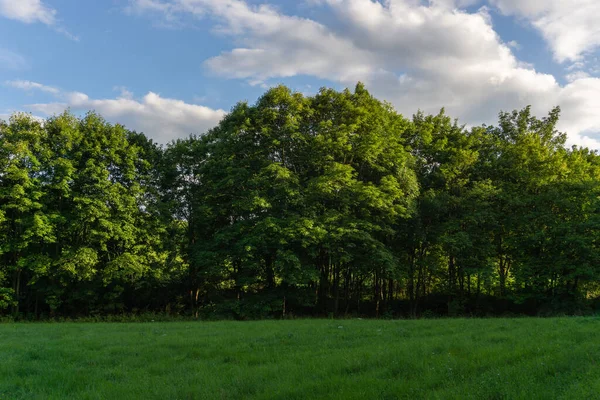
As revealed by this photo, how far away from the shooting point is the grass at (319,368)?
597 centimetres

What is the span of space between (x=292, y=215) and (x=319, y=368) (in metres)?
19.7

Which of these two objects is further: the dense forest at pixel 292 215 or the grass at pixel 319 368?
the dense forest at pixel 292 215

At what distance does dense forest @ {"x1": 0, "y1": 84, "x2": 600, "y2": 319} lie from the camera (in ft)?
91.7

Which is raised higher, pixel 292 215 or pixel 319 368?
pixel 292 215

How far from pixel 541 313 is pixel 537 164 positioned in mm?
11880

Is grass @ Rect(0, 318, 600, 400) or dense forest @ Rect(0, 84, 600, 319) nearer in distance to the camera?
grass @ Rect(0, 318, 600, 400)

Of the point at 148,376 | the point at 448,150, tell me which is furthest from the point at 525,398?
the point at 448,150

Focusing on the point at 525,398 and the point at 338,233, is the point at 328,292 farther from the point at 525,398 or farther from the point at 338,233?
the point at 525,398

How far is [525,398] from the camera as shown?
204 inches

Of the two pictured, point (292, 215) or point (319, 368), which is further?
point (292, 215)

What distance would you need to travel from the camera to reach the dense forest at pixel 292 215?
1101 inches

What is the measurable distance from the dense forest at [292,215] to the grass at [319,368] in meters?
15.5

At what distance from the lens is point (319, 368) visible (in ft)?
25.4

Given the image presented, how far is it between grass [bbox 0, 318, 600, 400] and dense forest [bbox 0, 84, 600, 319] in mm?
15475
